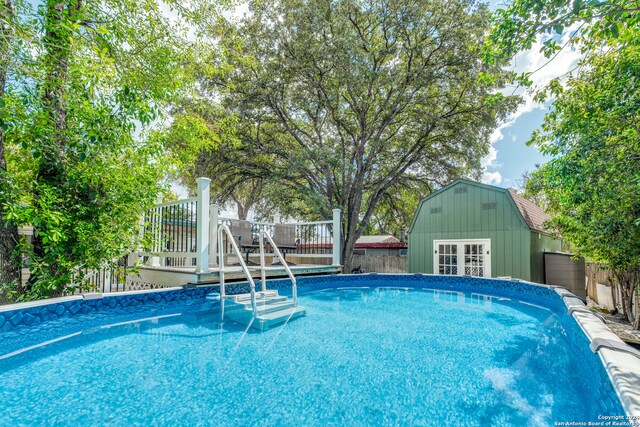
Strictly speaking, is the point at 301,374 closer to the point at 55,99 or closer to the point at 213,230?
the point at 213,230

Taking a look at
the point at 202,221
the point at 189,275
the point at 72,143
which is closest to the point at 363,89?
the point at 202,221

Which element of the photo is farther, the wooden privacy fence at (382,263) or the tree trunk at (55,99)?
the wooden privacy fence at (382,263)

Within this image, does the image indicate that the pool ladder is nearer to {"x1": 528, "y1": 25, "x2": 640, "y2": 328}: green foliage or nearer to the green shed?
{"x1": 528, "y1": 25, "x2": 640, "y2": 328}: green foliage

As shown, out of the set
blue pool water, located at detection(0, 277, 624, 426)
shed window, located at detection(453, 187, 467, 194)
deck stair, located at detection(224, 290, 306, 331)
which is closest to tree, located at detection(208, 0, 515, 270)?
shed window, located at detection(453, 187, 467, 194)

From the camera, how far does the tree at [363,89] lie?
382 inches

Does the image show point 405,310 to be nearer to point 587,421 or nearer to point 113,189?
point 587,421

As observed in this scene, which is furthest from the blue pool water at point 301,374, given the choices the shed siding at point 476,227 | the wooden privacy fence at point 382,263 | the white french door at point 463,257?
the wooden privacy fence at point 382,263

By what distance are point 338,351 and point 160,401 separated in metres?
1.74

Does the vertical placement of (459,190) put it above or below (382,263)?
above

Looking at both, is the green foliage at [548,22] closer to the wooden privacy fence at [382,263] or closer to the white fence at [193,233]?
the white fence at [193,233]

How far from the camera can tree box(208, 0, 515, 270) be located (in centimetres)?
971

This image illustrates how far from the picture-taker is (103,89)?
403 centimetres

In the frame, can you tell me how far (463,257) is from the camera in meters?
10.4

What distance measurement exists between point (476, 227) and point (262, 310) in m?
8.74
